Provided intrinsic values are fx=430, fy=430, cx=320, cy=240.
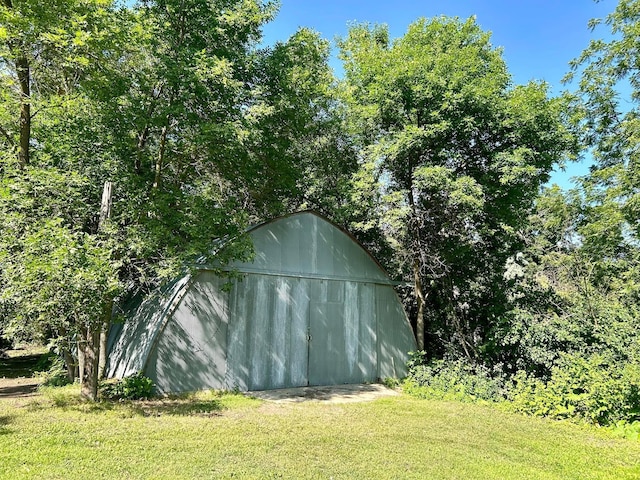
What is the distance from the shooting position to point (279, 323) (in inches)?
363

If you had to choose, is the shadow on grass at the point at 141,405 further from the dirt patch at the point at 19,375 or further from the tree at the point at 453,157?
the tree at the point at 453,157

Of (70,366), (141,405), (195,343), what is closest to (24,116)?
(70,366)

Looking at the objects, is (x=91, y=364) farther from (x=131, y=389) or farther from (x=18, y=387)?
(x=18, y=387)

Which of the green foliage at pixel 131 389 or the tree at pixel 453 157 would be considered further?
the tree at pixel 453 157

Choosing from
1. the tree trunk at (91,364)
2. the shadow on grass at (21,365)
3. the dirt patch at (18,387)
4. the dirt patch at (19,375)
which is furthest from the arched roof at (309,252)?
the shadow on grass at (21,365)

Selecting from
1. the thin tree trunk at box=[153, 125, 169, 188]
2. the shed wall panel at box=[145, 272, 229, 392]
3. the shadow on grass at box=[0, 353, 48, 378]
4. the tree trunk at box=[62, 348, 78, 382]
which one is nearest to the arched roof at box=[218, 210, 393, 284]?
the shed wall panel at box=[145, 272, 229, 392]

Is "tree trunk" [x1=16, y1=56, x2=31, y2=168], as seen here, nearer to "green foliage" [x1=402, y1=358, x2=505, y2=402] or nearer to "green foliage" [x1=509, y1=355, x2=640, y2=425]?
"green foliage" [x1=402, y1=358, x2=505, y2=402]

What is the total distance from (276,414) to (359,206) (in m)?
5.64

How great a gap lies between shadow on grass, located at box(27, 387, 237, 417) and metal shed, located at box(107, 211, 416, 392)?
0.43 meters

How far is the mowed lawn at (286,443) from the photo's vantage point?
429 centimetres

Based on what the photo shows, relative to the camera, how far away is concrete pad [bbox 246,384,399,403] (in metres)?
8.24

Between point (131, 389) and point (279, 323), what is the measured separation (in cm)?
310

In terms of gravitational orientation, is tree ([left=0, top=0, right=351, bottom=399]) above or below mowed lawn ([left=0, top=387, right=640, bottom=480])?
above

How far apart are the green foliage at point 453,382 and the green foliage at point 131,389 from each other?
211 inches
